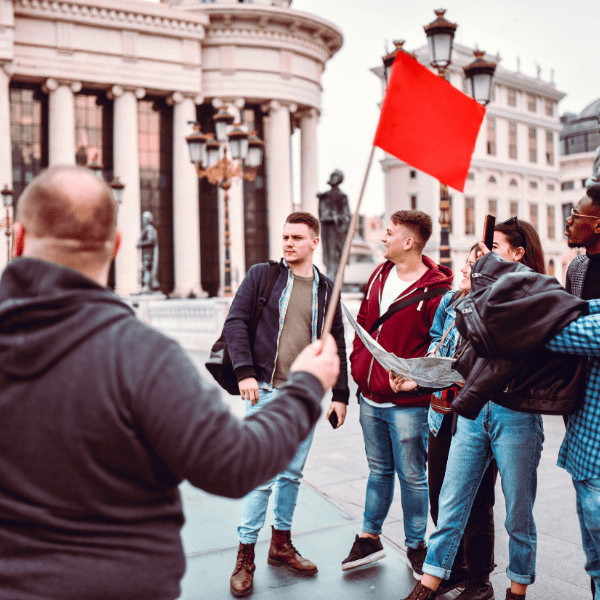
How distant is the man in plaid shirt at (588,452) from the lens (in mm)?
2549

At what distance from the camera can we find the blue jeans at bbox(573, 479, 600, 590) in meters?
2.61

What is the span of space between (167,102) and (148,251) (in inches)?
630

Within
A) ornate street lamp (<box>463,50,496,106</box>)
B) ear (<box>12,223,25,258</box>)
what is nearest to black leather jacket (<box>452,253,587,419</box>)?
ear (<box>12,223,25,258</box>)

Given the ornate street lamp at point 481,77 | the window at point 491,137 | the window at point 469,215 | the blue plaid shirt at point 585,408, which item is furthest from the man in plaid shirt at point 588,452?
the window at point 491,137

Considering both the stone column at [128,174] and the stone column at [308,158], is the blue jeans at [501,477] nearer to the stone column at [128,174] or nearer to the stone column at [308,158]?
the stone column at [128,174]

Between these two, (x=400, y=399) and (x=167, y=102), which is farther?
(x=167, y=102)

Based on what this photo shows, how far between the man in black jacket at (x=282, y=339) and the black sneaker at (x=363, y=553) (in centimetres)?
20

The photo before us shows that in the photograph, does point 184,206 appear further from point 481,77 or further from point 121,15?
point 481,77

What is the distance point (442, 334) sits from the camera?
3.58 meters

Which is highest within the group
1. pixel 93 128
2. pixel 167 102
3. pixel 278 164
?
pixel 167 102

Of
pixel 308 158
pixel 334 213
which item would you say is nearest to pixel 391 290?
pixel 334 213

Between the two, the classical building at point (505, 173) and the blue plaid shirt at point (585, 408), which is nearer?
the blue plaid shirt at point (585, 408)

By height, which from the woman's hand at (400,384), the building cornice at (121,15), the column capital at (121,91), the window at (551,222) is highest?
the building cornice at (121,15)

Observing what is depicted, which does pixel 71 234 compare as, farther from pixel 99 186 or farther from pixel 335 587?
pixel 335 587
